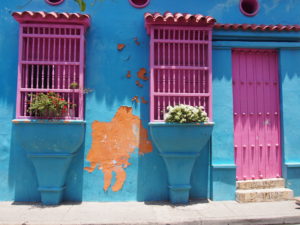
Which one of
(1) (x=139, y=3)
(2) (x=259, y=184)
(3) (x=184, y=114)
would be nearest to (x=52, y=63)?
(1) (x=139, y=3)

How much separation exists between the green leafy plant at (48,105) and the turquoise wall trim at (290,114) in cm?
417

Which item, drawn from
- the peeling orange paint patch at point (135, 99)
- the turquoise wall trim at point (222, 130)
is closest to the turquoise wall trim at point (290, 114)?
the turquoise wall trim at point (222, 130)

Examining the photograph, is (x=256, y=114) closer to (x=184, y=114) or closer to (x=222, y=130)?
(x=222, y=130)

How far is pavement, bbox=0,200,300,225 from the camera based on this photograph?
4199 mm

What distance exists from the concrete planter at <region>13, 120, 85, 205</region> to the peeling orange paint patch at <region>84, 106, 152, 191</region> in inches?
14.8

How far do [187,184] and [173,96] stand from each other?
1654 mm

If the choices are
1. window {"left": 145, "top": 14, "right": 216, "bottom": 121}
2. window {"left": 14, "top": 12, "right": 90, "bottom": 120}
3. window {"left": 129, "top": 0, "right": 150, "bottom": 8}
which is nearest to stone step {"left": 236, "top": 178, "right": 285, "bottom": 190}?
window {"left": 145, "top": 14, "right": 216, "bottom": 121}

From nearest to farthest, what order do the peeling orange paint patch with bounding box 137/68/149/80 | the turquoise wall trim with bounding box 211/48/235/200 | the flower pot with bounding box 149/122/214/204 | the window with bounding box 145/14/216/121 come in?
the flower pot with bounding box 149/122/214/204, the window with bounding box 145/14/216/121, the turquoise wall trim with bounding box 211/48/235/200, the peeling orange paint patch with bounding box 137/68/149/80

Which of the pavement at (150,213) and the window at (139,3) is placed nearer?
the pavement at (150,213)

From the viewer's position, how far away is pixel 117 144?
17.0 feet

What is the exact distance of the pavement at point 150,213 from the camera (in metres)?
4.20

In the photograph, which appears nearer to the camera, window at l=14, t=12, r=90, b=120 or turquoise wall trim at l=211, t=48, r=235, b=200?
window at l=14, t=12, r=90, b=120

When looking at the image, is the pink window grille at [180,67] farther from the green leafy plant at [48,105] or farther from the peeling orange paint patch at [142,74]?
the green leafy plant at [48,105]

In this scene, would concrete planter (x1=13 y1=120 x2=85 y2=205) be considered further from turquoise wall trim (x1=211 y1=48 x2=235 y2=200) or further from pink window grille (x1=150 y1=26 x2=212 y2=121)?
turquoise wall trim (x1=211 y1=48 x2=235 y2=200)
